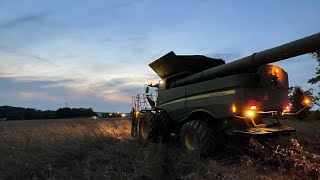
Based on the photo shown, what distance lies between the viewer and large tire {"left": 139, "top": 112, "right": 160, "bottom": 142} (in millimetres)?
13438

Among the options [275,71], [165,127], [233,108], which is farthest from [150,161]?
[165,127]

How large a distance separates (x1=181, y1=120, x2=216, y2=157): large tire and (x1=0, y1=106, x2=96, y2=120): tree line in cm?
6477

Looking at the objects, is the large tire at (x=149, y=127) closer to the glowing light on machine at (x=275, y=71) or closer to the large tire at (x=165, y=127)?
the large tire at (x=165, y=127)

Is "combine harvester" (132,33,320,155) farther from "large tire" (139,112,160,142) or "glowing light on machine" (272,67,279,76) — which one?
"large tire" (139,112,160,142)

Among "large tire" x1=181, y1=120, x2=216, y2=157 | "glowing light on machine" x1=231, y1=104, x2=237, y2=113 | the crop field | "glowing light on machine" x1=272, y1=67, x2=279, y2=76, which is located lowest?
the crop field

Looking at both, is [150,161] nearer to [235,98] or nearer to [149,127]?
[235,98]

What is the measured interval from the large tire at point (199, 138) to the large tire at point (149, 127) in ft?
7.41

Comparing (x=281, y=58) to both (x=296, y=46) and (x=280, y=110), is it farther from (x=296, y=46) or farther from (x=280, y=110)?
(x=280, y=110)

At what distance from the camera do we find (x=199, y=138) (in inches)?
416

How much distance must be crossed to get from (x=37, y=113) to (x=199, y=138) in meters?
72.7

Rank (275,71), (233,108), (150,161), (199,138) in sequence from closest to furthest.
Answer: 1. (150,161)
2. (233,108)
3. (275,71)
4. (199,138)

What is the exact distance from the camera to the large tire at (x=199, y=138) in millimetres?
10430

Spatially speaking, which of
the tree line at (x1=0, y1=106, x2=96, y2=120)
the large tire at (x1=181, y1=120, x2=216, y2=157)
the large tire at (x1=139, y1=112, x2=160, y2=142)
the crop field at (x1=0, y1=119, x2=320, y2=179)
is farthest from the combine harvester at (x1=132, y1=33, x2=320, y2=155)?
the tree line at (x1=0, y1=106, x2=96, y2=120)

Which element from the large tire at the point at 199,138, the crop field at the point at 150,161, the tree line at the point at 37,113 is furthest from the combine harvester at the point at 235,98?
the tree line at the point at 37,113
